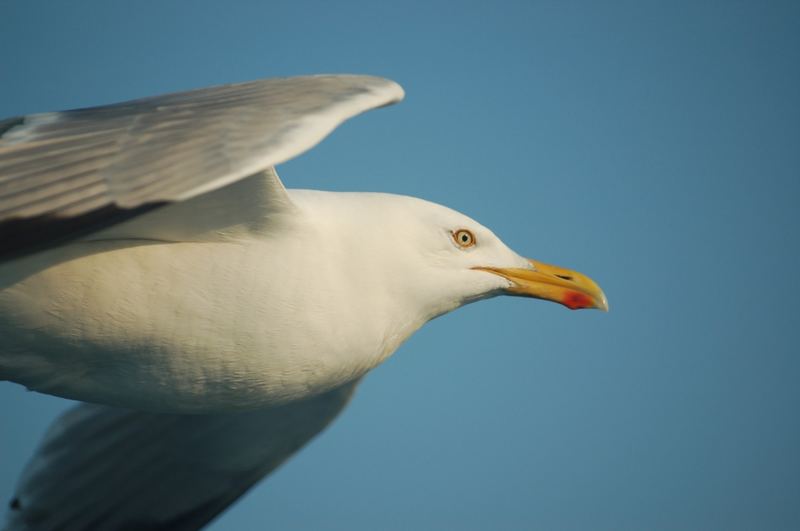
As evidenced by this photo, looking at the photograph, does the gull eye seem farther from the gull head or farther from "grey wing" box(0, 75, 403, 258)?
"grey wing" box(0, 75, 403, 258)

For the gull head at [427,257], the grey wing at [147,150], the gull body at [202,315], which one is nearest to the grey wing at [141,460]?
the gull head at [427,257]

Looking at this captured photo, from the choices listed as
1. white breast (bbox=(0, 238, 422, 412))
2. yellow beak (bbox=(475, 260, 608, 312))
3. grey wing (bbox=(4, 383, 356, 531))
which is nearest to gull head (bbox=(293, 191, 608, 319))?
yellow beak (bbox=(475, 260, 608, 312))

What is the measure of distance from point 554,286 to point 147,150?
6.71 feet

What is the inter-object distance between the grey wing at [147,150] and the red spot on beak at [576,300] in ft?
4.69

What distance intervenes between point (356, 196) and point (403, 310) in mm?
589

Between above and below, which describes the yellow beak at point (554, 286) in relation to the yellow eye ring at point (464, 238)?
below

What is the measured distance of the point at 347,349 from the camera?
334cm

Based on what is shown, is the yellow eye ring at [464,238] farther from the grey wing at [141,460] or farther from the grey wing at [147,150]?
the grey wing at [141,460]

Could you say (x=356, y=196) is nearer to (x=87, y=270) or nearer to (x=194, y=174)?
(x=87, y=270)

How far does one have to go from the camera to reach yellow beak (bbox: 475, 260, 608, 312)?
3934mm

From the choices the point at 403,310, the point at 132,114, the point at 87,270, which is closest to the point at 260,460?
the point at 403,310

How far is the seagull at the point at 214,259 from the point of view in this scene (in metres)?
2.49

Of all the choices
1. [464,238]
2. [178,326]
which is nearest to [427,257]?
[464,238]

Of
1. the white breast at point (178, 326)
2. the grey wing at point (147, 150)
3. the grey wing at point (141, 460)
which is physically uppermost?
the grey wing at point (147, 150)
